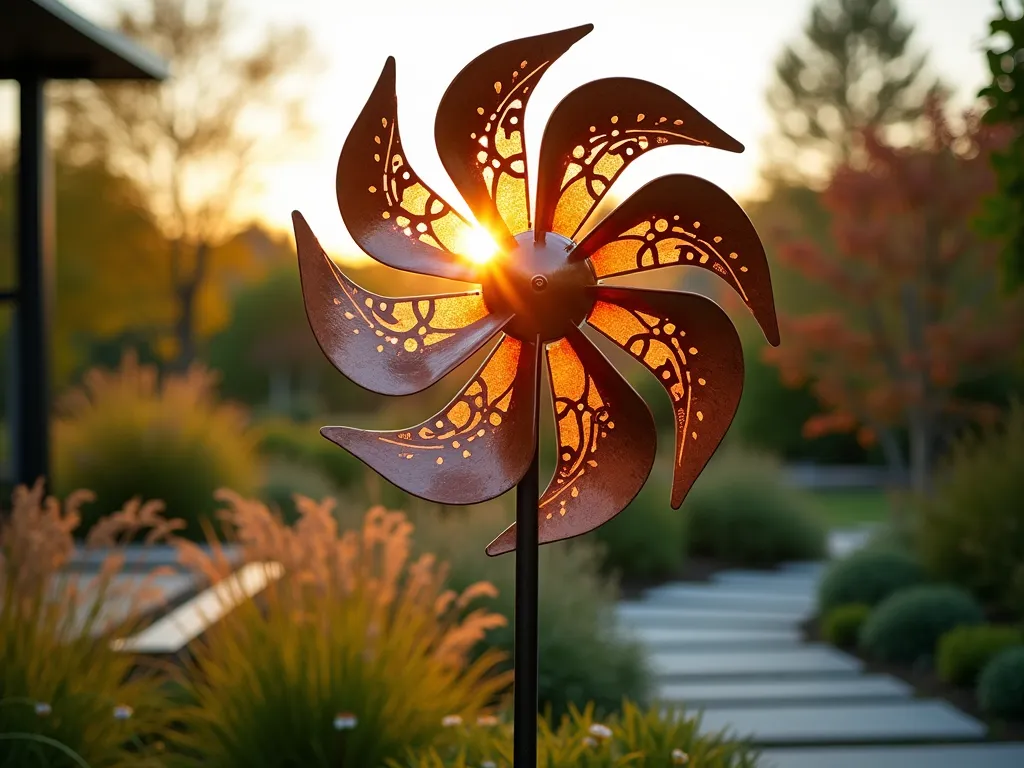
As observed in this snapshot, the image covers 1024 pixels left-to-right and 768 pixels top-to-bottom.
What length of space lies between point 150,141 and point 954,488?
724 inches

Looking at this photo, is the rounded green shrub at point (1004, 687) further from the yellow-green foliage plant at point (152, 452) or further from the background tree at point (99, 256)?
the background tree at point (99, 256)

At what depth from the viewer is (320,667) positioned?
3.06m

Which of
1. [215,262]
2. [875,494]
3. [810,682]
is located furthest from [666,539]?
[215,262]

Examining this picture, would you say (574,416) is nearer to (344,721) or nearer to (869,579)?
(344,721)

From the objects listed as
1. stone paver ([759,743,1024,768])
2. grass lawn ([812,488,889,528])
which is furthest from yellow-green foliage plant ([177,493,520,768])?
grass lawn ([812,488,889,528])

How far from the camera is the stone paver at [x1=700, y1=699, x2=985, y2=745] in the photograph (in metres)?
4.43

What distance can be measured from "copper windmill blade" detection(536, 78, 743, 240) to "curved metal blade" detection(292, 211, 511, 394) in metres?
0.25

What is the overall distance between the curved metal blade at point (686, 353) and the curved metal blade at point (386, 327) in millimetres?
264

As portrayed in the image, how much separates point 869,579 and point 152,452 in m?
5.19

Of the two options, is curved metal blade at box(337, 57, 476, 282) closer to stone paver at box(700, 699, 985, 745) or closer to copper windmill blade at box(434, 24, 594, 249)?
copper windmill blade at box(434, 24, 594, 249)

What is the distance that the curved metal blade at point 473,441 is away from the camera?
210 centimetres

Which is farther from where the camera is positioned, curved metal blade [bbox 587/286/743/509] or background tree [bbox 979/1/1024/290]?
background tree [bbox 979/1/1024/290]

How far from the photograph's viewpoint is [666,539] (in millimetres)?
8656

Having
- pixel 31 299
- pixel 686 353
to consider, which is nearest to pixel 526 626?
pixel 686 353
